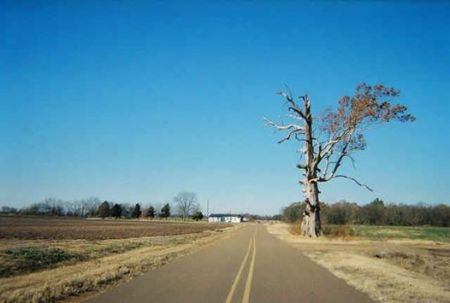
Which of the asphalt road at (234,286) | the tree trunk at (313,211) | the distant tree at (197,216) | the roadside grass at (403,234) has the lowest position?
the asphalt road at (234,286)

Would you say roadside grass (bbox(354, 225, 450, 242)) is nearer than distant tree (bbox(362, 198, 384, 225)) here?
Yes

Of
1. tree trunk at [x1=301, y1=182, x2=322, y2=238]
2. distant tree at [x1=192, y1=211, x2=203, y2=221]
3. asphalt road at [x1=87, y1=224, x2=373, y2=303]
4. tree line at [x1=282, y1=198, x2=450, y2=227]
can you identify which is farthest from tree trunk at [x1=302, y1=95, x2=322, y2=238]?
distant tree at [x1=192, y1=211, x2=203, y2=221]

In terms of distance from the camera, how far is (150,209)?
186m

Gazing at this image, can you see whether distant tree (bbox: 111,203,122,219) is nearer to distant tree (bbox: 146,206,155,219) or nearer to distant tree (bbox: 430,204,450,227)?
distant tree (bbox: 146,206,155,219)

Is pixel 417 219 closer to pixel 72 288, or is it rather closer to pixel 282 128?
pixel 282 128

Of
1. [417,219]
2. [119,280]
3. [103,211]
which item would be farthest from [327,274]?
[103,211]

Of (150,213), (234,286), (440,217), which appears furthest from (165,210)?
(234,286)

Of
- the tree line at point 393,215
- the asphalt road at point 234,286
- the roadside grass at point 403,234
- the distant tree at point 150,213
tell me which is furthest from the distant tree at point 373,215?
the asphalt road at point 234,286

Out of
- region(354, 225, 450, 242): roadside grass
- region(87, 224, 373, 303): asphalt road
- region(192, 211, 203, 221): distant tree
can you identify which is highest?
region(192, 211, 203, 221): distant tree

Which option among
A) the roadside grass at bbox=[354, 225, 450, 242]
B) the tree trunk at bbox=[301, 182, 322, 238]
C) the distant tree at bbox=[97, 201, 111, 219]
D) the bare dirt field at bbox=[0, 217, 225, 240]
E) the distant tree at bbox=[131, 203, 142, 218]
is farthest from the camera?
the distant tree at bbox=[131, 203, 142, 218]

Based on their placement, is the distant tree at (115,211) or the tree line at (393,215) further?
the distant tree at (115,211)

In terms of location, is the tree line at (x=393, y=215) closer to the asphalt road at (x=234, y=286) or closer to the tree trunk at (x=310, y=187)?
the tree trunk at (x=310, y=187)

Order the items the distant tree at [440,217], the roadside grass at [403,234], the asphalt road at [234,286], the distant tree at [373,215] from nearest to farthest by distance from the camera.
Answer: the asphalt road at [234,286], the roadside grass at [403,234], the distant tree at [440,217], the distant tree at [373,215]

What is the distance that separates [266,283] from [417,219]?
13754 centimetres
